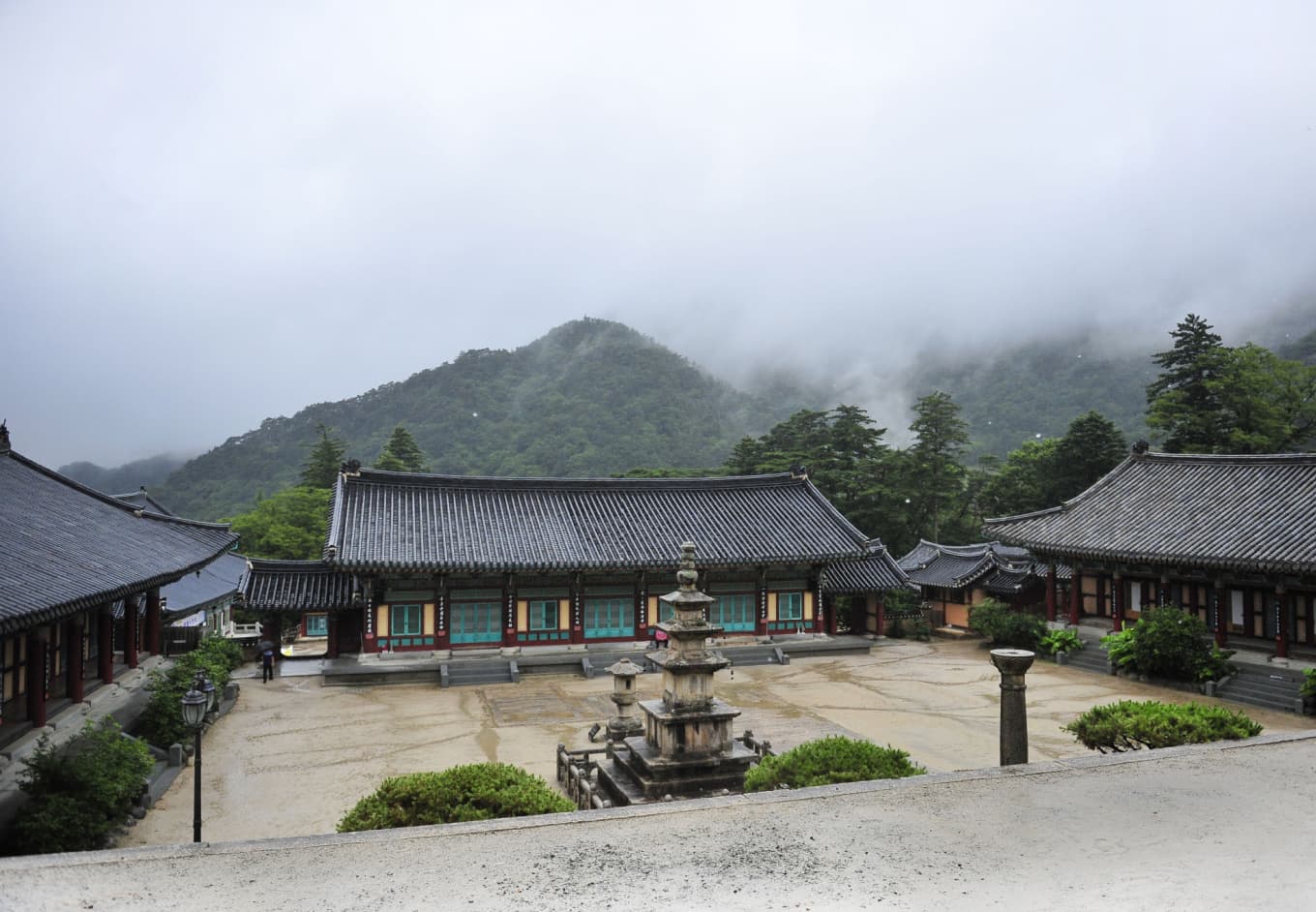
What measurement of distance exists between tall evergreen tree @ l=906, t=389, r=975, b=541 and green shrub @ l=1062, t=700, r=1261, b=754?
127 feet

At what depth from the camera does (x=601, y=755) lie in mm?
17156

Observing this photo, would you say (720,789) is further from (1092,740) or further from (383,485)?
(383,485)

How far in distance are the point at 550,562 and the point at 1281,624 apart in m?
21.1

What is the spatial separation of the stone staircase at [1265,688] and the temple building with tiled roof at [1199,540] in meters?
0.81

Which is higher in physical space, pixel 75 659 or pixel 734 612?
pixel 75 659

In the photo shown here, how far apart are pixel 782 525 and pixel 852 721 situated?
13126 mm

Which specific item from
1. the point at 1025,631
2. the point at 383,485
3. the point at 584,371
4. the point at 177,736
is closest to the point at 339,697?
the point at 177,736

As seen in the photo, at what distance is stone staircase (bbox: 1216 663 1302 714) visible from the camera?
19891 mm

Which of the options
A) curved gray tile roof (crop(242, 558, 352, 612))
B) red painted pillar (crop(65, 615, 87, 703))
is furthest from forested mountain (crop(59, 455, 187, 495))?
red painted pillar (crop(65, 615, 87, 703))

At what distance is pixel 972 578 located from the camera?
3447 cm

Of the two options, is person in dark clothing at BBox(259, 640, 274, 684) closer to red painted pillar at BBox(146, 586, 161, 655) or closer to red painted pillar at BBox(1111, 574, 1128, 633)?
red painted pillar at BBox(146, 586, 161, 655)

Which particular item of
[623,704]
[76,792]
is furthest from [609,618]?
[76,792]

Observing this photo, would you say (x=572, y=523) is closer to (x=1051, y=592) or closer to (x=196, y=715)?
(x=1051, y=592)

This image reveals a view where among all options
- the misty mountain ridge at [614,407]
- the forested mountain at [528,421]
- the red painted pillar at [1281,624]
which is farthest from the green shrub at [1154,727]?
the forested mountain at [528,421]
